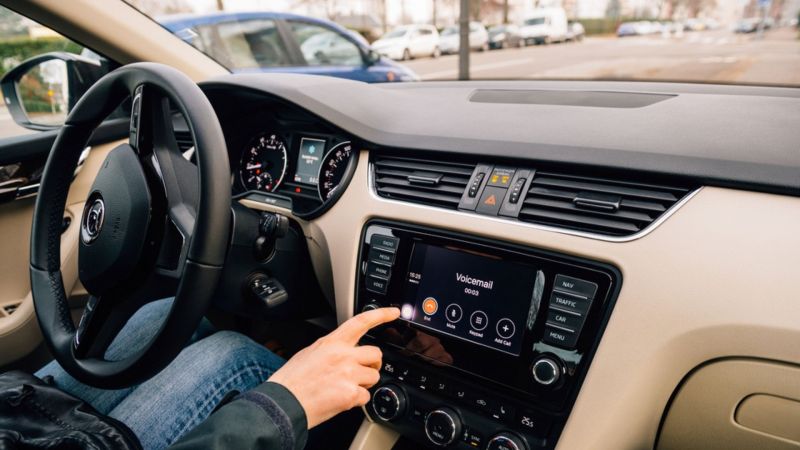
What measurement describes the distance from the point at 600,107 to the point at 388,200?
0.62 m

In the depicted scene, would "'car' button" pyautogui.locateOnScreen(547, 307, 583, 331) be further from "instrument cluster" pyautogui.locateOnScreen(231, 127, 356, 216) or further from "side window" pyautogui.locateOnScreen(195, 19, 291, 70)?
"side window" pyautogui.locateOnScreen(195, 19, 291, 70)

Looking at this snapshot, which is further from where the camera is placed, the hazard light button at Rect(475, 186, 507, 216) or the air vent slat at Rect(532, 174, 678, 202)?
the hazard light button at Rect(475, 186, 507, 216)

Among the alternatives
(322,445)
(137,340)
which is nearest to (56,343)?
(137,340)

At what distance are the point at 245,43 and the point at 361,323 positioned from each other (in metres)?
2.40

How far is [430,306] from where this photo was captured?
1.27 metres

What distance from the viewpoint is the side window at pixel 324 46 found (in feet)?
13.1

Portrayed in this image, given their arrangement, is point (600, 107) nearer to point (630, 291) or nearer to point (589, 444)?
point (630, 291)

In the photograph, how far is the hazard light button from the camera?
1194 mm

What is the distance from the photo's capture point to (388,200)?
4.46ft

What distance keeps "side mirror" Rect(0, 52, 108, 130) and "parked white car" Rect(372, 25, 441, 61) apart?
1224 centimetres

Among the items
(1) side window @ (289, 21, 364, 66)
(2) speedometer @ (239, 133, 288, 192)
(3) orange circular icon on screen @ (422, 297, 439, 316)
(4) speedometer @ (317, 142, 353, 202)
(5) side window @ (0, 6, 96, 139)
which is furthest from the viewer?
(1) side window @ (289, 21, 364, 66)

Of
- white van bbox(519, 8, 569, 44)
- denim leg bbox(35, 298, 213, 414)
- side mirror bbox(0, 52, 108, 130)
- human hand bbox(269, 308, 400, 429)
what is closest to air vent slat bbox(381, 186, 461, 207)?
human hand bbox(269, 308, 400, 429)

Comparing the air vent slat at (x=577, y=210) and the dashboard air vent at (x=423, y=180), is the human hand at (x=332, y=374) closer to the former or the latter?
the dashboard air vent at (x=423, y=180)

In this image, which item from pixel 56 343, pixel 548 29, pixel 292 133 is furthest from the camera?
pixel 548 29
